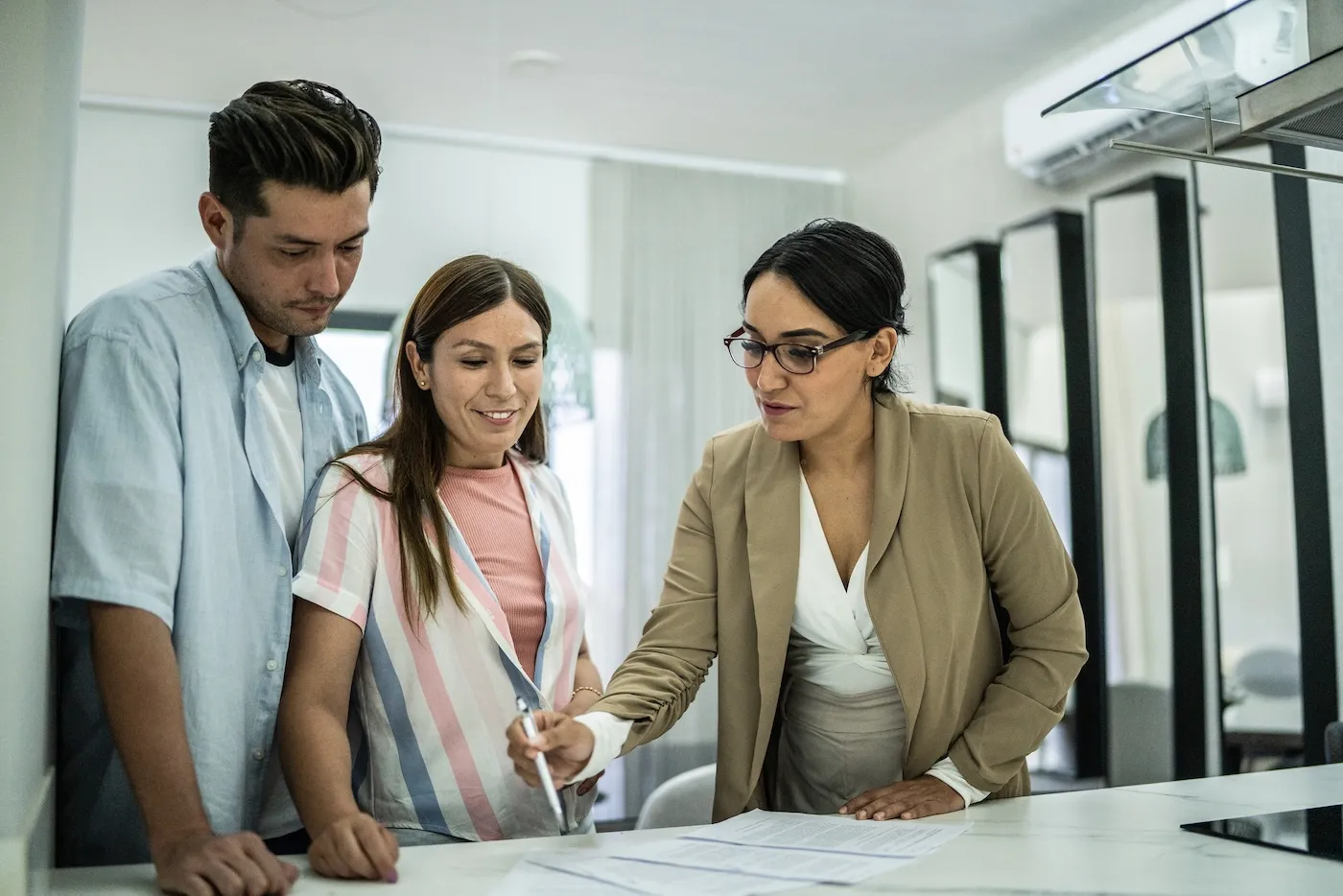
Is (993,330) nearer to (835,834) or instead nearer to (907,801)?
(907,801)

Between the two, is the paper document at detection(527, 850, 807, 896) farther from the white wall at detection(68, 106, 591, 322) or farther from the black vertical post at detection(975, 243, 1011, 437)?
the white wall at detection(68, 106, 591, 322)

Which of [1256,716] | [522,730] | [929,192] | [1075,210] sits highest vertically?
[929,192]

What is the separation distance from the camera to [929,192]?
4793 millimetres

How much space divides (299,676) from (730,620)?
61 cm

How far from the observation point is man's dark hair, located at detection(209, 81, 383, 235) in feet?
4.68

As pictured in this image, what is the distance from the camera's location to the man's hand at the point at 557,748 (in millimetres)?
1361

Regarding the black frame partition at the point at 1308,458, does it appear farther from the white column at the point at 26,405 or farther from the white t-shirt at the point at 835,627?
the white column at the point at 26,405

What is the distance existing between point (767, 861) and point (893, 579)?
1.65 feet

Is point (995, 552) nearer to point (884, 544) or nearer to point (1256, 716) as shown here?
point (884, 544)

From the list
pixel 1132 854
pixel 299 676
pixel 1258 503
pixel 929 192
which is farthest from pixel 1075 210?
pixel 299 676

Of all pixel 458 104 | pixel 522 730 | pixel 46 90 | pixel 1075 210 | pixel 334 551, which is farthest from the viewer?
pixel 458 104

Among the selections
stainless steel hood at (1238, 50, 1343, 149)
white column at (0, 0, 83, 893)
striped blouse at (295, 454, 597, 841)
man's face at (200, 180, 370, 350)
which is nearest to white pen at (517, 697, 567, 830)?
striped blouse at (295, 454, 597, 841)

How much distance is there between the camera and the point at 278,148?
1.42m

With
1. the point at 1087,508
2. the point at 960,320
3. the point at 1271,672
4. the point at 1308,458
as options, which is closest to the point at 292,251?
the point at 1308,458
